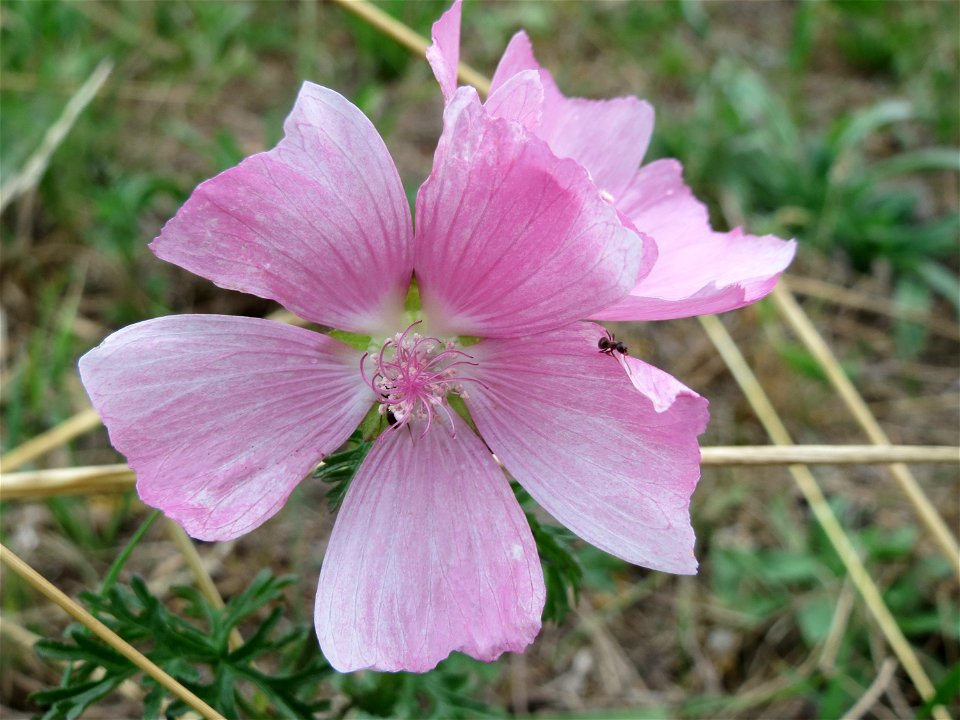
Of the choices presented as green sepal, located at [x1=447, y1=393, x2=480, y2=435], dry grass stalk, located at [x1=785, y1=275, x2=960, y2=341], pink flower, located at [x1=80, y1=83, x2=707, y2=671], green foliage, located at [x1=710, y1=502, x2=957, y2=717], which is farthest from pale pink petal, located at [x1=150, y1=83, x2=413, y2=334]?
dry grass stalk, located at [x1=785, y1=275, x2=960, y2=341]

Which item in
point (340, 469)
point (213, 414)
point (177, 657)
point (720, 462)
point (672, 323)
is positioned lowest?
point (672, 323)

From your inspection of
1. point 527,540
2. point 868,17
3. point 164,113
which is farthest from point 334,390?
point 868,17

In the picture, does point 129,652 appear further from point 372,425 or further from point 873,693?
point 873,693

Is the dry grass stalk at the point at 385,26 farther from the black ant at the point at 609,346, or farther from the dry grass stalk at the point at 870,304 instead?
the dry grass stalk at the point at 870,304

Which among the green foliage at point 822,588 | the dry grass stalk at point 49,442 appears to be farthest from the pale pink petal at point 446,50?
the green foliage at point 822,588

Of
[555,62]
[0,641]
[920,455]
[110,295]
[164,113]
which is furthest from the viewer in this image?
[555,62]

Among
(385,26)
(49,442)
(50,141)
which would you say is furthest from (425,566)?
(50,141)

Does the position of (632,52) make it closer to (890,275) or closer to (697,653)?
(890,275)
